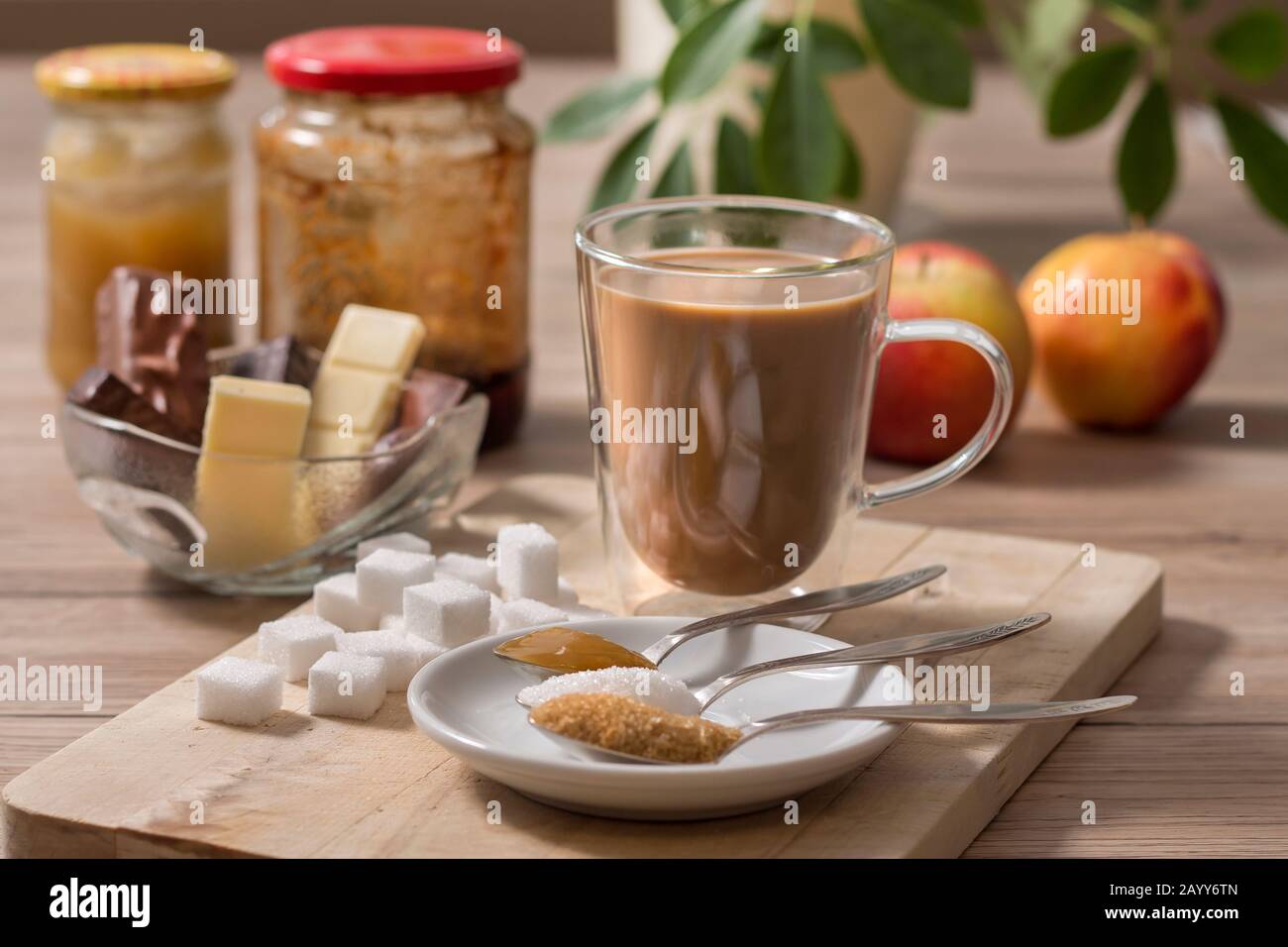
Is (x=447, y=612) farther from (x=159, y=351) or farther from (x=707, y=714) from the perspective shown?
(x=159, y=351)

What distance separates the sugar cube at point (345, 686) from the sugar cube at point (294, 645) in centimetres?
3

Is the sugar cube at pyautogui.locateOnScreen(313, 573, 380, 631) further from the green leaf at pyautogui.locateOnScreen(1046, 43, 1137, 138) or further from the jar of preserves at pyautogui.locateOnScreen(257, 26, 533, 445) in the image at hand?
the green leaf at pyautogui.locateOnScreen(1046, 43, 1137, 138)

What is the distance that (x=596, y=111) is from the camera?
1308mm

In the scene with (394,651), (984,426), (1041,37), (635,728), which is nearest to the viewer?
(635,728)

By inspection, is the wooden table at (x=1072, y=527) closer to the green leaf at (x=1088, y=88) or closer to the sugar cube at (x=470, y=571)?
the sugar cube at (x=470, y=571)

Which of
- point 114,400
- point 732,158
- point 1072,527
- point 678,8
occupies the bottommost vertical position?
point 1072,527

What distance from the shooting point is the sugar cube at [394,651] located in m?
0.78

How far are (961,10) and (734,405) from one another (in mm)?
505

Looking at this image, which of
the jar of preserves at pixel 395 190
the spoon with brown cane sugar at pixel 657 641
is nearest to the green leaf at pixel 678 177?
the jar of preserves at pixel 395 190

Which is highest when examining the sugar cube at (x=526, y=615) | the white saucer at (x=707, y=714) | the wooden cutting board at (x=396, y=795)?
the white saucer at (x=707, y=714)

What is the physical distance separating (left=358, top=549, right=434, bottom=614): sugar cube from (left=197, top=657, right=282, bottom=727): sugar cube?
110mm

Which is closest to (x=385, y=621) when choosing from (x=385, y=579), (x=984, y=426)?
(x=385, y=579)
